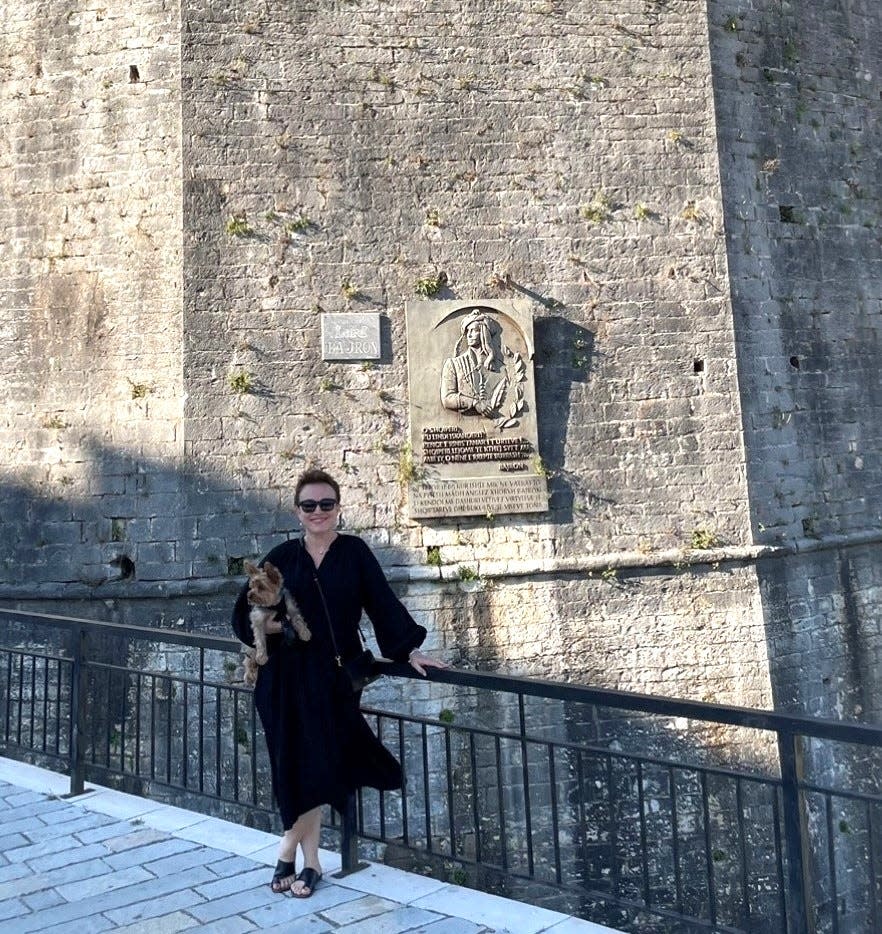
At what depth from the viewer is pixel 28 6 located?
7664 millimetres

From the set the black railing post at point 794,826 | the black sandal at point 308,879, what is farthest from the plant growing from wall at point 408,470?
the black railing post at point 794,826

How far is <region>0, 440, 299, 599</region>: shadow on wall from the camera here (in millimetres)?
6863

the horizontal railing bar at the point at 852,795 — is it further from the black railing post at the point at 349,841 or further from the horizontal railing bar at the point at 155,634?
the horizontal railing bar at the point at 155,634

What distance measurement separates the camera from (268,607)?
307 centimetres

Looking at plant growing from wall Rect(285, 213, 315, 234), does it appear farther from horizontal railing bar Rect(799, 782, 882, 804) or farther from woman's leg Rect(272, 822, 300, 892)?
horizontal railing bar Rect(799, 782, 882, 804)

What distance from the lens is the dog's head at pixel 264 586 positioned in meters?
3.03

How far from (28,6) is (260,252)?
10.7 feet

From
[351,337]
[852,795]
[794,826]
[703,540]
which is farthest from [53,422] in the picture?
[852,795]

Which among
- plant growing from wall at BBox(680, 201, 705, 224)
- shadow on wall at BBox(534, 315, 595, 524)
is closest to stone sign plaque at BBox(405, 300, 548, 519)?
shadow on wall at BBox(534, 315, 595, 524)

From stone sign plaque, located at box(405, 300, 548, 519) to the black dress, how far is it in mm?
3778

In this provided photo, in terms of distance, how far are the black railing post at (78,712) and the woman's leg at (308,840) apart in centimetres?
167

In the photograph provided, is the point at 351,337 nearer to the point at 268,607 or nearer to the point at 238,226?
the point at 238,226

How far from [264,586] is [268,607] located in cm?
9

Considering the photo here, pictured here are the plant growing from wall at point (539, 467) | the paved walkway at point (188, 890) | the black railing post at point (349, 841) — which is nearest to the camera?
the paved walkway at point (188, 890)
